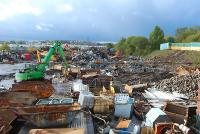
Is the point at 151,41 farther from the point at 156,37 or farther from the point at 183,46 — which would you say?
the point at 183,46

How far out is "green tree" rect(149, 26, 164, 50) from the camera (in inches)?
3295

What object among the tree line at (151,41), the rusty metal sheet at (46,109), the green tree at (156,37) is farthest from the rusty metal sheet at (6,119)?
the green tree at (156,37)

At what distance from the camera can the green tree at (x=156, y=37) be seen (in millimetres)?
83688

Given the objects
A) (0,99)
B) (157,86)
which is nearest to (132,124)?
(0,99)

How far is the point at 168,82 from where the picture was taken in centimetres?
2480

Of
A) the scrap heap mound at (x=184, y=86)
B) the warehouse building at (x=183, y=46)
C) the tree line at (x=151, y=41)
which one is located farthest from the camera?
the tree line at (x=151, y=41)

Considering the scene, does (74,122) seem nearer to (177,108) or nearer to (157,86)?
(177,108)

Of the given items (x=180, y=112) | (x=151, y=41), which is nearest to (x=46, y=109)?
(x=180, y=112)

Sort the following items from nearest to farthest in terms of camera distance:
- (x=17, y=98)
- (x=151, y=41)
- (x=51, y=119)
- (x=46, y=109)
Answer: (x=51, y=119) → (x=46, y=109) → (x=17, y=98) → (x=151, y=41)

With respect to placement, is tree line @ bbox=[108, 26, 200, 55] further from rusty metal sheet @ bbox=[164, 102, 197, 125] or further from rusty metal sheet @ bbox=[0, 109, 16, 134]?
rusty metal sheet @ bbox=[0, 109, 16, 134]

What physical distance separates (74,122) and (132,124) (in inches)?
93.2

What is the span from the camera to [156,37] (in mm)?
84812

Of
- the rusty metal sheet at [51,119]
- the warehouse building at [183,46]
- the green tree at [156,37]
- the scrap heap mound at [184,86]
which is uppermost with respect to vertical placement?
the green tree at [156,37]

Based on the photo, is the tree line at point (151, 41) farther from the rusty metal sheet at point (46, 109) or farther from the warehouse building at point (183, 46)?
the rusty metal sheet at point (46, 109)
